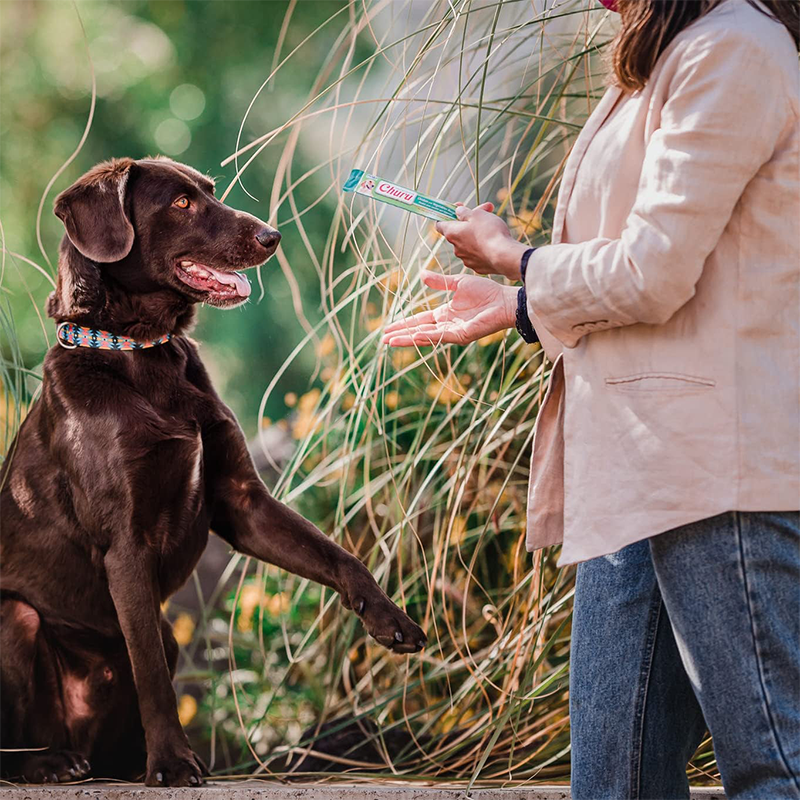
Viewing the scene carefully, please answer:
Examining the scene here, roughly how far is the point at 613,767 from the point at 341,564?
847 millimetres

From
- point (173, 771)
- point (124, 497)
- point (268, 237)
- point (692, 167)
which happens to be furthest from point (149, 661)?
point (692, 167)

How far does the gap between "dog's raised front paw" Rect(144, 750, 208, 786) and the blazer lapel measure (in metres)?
1.14

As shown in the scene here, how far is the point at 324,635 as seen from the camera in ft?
8.61

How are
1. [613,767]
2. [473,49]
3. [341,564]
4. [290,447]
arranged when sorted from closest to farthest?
[613,767], [341,564], [473,49], [290,447]

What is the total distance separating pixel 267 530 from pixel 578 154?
1.08 meters

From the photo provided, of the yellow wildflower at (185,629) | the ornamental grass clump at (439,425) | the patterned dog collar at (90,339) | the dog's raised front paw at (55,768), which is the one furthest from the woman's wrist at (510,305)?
the yellow wildflower at (185,629)

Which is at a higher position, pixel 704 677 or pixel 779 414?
pixel 779 414

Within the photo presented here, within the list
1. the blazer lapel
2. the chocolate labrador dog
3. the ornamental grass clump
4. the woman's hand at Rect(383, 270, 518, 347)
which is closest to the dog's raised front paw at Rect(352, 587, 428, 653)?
the chocolate labrador dog

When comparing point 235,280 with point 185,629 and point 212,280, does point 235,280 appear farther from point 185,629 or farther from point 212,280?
point 185,629

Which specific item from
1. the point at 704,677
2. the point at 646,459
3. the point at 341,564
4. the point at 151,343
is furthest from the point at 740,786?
the point at 151,343

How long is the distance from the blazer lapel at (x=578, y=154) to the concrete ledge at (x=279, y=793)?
1.04 m

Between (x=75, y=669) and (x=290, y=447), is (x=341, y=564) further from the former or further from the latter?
(x=290, y=447)

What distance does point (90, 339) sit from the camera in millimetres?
1935

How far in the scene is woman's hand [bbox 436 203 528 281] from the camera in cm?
125
